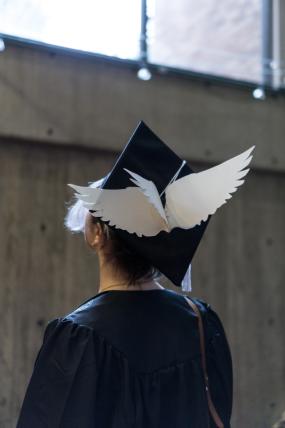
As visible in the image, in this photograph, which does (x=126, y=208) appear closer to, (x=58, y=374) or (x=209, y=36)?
(x=58, y=374)

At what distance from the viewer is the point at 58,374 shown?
134 centimetres

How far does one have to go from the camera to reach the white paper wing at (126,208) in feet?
4.59

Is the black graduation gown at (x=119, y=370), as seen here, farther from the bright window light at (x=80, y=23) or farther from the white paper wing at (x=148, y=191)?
the bright window light at (x=80, y=23)

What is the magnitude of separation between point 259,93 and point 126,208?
273cm

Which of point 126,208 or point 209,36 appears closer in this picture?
point 126,208

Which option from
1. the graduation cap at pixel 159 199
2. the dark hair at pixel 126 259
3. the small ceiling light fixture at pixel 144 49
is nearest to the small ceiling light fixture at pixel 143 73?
the small ceiling light fixture at pixel 144 49

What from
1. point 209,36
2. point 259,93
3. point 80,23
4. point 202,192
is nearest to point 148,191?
point 202,192

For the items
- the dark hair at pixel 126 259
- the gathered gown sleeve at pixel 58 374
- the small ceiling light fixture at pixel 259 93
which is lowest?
the gathered gown sleeve at pixel 58 374

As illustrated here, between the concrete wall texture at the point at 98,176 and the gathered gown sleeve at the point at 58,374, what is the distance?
1704 millimetres

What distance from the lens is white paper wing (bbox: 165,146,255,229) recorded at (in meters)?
1.47

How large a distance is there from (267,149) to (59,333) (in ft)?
9.12

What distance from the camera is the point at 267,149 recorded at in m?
3.85

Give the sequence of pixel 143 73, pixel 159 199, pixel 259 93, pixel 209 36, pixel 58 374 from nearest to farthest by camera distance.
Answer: pixel 58 374 < pixel 159 199 < pixel 143 73 < pixel 259 93 < pixel 209 36

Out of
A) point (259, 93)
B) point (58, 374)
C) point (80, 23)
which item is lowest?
point (58, 374)
